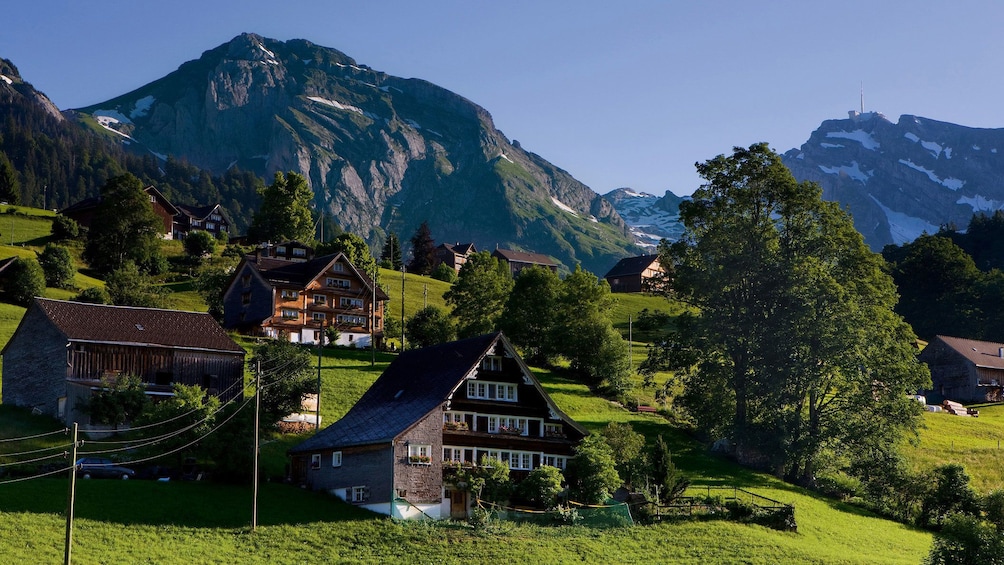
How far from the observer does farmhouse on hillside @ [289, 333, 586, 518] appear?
57.0 meters

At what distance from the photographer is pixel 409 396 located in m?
63.1

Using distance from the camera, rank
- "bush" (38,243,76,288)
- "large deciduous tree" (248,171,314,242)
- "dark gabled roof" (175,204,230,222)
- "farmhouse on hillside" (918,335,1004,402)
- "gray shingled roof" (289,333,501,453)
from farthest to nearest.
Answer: "dark gabled roof" (175,204,230,222)
"large deciduous tree" (248,171,314,242)
"farmhouse on hillside" (918,335,1004,402)
"bush" (38,243,76,288)
"gray shingled roof" (289,333,501,453)

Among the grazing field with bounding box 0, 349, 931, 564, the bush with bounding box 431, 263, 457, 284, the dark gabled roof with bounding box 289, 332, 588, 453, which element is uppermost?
the bush with bounding box 431, 263, 457, 284

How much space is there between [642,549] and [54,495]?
89.9 feet

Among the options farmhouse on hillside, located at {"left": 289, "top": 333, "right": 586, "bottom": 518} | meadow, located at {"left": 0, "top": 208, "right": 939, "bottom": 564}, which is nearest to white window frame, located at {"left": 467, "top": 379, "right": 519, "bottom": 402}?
farmhouse on hillside, located at {"left": 289, "top": 333, "right": 586, "bottom": 518}

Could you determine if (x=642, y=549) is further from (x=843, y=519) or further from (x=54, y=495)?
(x=54, y=495)

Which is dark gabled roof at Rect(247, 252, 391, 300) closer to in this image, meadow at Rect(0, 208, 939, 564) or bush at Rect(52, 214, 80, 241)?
bush at Rect(52, 214, 80, 241)

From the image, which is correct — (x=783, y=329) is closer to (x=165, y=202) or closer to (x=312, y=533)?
(x=312, y=533)

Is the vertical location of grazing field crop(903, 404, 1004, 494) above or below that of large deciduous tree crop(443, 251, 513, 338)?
below

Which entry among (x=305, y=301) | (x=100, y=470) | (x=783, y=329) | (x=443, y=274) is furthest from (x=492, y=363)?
(x=443, y=274)

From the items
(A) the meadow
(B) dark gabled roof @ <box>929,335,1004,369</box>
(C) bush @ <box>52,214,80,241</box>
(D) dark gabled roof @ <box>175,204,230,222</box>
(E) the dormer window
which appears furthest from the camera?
(D) dark gabled roof @ <box>175,204,230,222</box>

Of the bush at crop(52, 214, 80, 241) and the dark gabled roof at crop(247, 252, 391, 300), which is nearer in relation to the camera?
the dark gabled roof at crop(247, 252, 391, 300)

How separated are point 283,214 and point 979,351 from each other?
301 ft

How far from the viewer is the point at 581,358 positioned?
3802 inches
